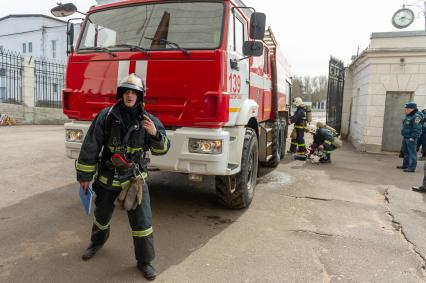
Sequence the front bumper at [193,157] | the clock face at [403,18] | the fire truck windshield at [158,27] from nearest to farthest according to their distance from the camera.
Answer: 1. the front bumper at [193,157]
2. the fire truck windshield at [158,27]
3. the clock face at [403,18]

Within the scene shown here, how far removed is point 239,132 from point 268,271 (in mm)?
1718

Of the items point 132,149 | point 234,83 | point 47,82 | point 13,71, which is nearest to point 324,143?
point 234,83

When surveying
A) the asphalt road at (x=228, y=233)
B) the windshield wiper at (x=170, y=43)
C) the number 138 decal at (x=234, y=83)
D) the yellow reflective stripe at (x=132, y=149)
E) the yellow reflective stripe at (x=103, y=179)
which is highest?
the windshield wiper at (x=170, y=43)

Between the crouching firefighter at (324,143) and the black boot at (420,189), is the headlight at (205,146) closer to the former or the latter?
the black boot at (420,189)

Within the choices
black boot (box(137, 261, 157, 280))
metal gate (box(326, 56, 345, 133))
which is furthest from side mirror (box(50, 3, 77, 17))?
metal gate (box(326, 56, 345, 133))

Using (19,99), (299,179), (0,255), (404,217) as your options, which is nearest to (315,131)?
(299,179)

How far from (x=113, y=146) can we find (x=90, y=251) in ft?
3.53

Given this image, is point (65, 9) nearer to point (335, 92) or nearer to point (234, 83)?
point (234, 83)

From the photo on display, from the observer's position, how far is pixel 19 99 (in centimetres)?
1471

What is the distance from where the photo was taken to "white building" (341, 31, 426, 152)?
10570 mm

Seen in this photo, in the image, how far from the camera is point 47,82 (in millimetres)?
16016

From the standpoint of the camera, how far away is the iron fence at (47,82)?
15492 millimetres

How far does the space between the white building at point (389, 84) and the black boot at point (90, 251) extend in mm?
9950

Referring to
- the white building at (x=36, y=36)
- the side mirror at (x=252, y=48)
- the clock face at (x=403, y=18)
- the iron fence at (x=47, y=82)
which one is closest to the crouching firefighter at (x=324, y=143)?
the side mirror at (x=252, y=48)
